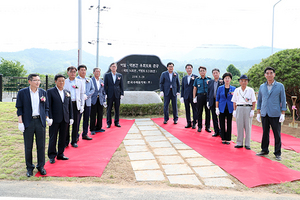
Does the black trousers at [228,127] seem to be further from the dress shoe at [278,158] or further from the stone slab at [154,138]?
the stone slab at [154,138]

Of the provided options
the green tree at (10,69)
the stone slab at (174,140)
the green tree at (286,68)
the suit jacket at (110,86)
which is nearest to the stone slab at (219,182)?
the stone slab at (174,140)

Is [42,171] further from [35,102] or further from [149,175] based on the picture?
[149,175]

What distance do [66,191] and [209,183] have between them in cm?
185

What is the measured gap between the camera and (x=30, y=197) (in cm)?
270

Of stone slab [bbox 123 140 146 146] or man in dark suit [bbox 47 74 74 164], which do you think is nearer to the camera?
man in dark suit [bbox 47 74 74 164]

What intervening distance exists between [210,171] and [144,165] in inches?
41.1

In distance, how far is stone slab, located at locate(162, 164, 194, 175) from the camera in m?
3.51

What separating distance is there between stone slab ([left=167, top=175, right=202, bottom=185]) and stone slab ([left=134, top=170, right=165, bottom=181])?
0.14 meters

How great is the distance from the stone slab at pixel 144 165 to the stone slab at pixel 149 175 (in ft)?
0.55

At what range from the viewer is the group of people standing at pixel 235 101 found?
437cm

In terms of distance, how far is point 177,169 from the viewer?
363cm

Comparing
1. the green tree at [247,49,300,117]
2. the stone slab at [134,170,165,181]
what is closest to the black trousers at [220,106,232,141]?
the stone slab at [134,170,165,181]

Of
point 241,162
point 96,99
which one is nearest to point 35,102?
point 96,99

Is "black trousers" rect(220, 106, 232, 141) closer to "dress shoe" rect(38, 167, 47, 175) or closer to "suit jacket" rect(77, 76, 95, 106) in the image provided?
"suit jacket" rect(77, 76, 95, 106)
